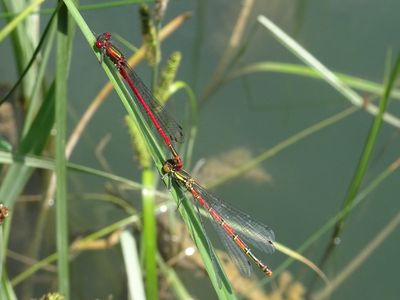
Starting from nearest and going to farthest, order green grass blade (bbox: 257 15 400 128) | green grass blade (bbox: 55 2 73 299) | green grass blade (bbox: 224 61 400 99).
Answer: green grass blade (bbox: 55 2 73 299) → green grass blade (bbox: 257 15 400 128) → green grass blade (bbox: 224 61 400 99)

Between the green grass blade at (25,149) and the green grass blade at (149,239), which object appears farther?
the green grass blade at (25,149)

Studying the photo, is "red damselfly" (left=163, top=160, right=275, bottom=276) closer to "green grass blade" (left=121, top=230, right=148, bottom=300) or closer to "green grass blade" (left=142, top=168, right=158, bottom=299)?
"green grass blade" (left=142, top=168, right=158, bottom=299)

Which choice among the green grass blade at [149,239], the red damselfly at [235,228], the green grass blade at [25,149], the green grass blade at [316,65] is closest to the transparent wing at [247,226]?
the red damselfly at [235,228]

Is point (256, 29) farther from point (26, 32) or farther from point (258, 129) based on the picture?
point (26, 32)

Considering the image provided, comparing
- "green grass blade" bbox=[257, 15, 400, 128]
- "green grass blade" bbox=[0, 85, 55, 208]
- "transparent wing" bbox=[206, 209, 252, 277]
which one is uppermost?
"green grass blade" bbox=[257, 15, 400, 128]

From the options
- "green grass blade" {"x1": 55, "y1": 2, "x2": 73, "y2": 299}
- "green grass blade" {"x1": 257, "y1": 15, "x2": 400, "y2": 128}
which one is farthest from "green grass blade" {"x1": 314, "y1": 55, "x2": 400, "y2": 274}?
"green grass blade" {"x1": 55, "y1": 2, "x2": 73, "y2": 299}

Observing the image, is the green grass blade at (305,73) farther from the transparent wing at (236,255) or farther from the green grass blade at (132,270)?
the green grass blade at (132,270)

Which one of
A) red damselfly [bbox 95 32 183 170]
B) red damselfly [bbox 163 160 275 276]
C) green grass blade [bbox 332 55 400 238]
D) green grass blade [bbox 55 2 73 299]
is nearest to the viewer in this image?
green grass blade [bbox 55 2 73 299]

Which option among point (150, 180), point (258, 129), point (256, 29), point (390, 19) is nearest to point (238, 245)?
point (150, 180)

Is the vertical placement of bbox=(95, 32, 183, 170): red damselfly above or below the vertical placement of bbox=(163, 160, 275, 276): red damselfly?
above

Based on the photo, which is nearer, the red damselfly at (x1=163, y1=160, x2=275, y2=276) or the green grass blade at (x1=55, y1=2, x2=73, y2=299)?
the green grass blade at (x1=55, y1=2, x2=73, y2=299)
